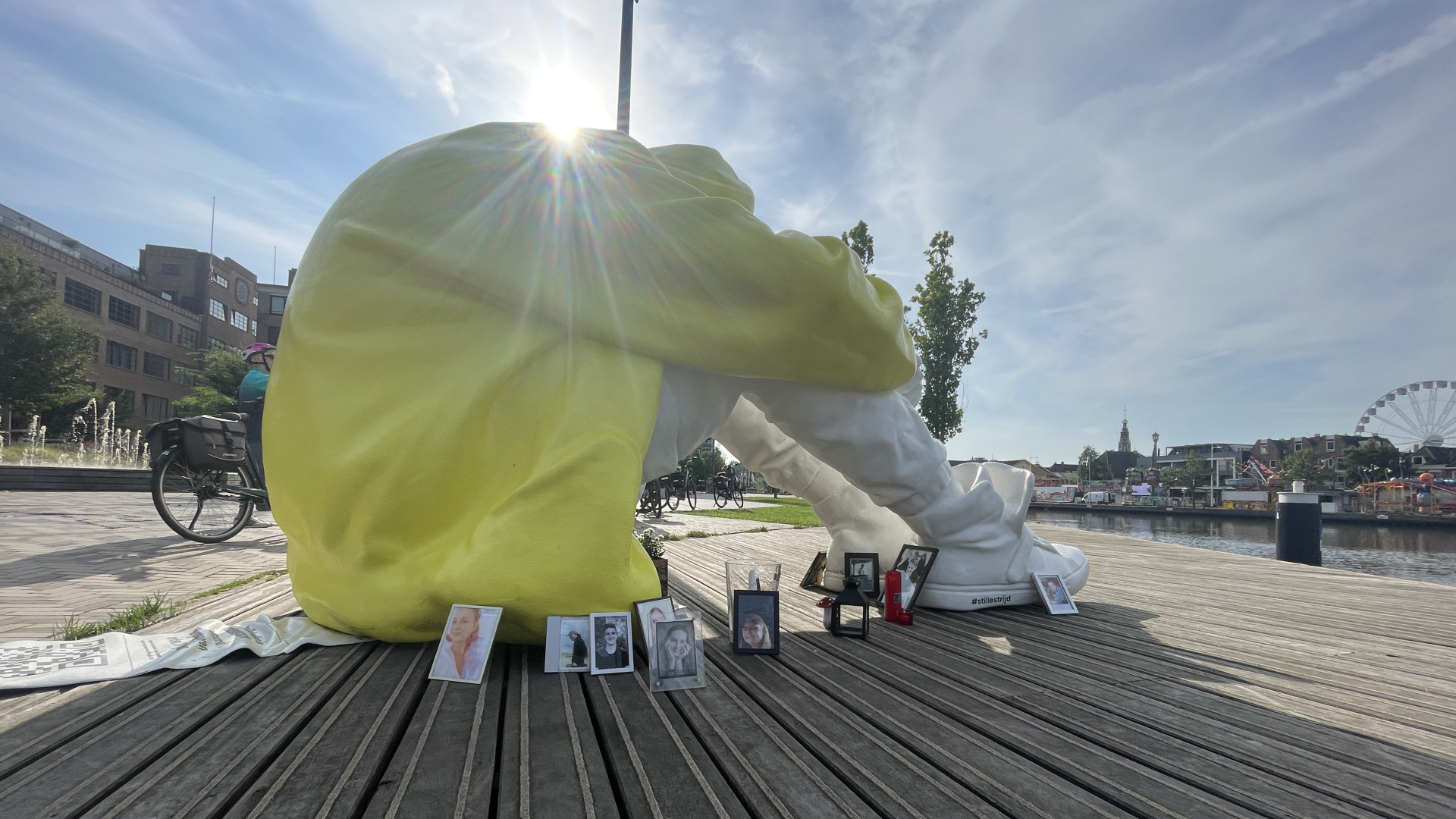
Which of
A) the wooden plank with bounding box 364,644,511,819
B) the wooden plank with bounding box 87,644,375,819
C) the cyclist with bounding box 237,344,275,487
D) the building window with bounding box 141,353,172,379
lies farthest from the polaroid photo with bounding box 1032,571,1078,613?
the building window with bounding box 141,353,172,379

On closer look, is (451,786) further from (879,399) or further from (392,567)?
(879,399)

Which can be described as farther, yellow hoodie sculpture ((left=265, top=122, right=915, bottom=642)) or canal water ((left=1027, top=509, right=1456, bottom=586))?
canal water ((left=1027, top=509, right=1456, bottom=586))

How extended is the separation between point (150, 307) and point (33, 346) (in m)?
19.1

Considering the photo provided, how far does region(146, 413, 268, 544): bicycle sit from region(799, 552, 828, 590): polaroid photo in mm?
3609

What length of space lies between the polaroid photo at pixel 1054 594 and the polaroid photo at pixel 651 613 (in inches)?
74.5

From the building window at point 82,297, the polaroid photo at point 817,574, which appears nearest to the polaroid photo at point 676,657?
the polaroid photo at point 817,574

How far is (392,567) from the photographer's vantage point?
194 cm

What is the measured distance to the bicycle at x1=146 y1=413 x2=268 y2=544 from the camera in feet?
14.7

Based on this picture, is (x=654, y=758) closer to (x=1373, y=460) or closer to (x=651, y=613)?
(x=651, y=613)

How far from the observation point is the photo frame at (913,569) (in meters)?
2.74

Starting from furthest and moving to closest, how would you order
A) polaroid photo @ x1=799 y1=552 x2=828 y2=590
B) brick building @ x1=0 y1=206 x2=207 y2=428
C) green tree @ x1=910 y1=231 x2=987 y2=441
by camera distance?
brick building @ x1=0 y1=206 x2=207 y2=428
green tree @ x1=910 y1=231 x2=987 y2=441
polaroid photo @ x1=799 y1=552 x2=828 y2=590

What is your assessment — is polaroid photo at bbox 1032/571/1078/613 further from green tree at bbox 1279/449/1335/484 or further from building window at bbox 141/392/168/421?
green tree at bbox 1279/449/1335/484

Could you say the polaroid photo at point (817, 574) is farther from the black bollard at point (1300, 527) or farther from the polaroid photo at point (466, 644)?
the black bollard at point (1300, 527)

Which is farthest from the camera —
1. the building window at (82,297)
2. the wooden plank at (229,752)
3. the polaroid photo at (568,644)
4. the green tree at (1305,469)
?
the green tree at (1305,469)
